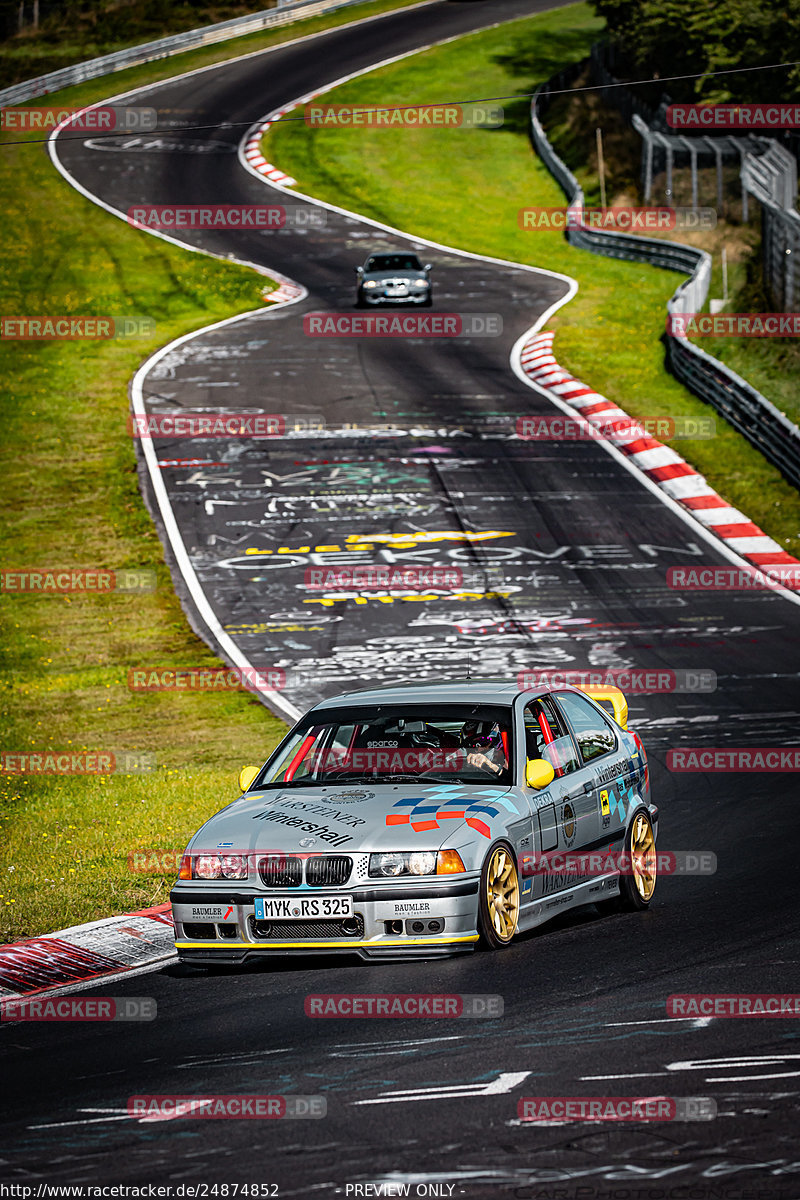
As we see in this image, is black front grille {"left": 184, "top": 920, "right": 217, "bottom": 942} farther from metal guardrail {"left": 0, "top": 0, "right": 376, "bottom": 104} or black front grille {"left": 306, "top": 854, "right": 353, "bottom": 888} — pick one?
metal guardrail {"left": 0, "top": 0, "right": 376, "bottom": 104}

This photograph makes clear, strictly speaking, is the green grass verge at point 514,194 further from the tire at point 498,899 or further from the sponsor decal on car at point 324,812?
the sponsor decal on car at point 324,812

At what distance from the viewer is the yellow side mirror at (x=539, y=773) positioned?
8859 mm

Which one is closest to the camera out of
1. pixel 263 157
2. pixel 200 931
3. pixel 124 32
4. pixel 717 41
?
pixel 200 931

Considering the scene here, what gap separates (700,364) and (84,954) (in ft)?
75.1

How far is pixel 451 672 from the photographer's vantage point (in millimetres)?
17547

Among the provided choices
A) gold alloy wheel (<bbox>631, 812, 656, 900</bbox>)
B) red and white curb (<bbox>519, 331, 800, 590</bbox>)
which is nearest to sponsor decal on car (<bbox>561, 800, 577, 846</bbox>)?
gold alloy wheel (<bbox>631, 812, 656, 900</bbox>)

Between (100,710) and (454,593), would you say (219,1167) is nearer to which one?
(100,710)

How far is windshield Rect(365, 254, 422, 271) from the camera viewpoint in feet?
126

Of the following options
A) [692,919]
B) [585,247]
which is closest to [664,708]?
[692,919]

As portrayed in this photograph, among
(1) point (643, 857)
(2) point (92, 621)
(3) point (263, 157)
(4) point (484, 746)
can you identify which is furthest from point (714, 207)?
(4) point (484, 746)

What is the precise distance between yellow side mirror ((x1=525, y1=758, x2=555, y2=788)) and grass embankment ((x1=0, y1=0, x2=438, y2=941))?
9.08 feet

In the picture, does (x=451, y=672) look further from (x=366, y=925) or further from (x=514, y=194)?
(x=514, y=194)

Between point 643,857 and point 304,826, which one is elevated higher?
point 304,826

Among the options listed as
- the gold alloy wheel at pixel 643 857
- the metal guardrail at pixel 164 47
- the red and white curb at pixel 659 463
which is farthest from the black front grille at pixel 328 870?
the metal guardrail at pixel 164 47
